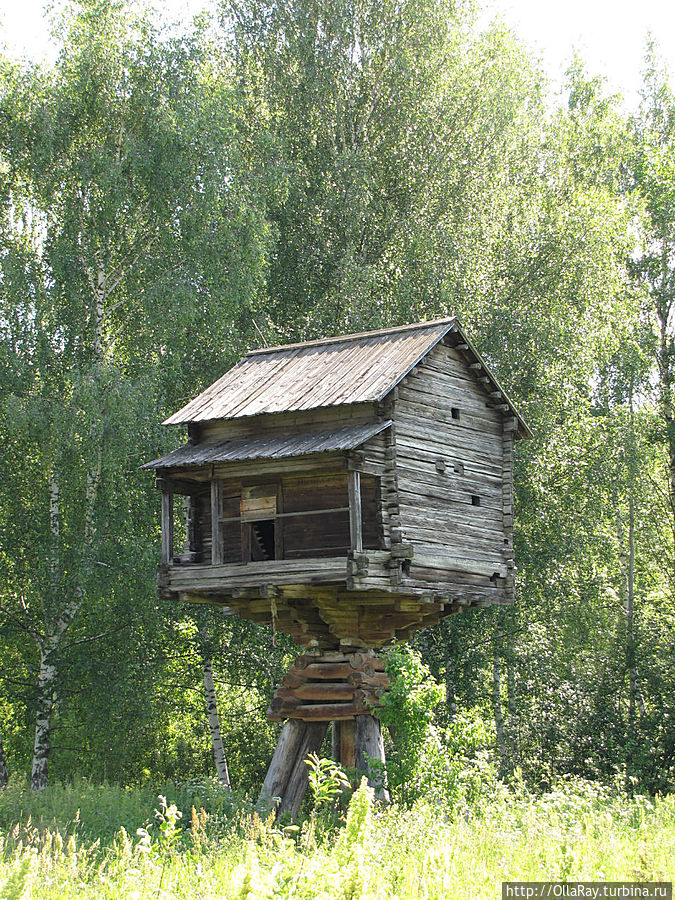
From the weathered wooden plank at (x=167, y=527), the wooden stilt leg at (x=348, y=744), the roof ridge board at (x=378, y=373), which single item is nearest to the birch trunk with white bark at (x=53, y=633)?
the weathered wooden plank at (x=167, y=527)

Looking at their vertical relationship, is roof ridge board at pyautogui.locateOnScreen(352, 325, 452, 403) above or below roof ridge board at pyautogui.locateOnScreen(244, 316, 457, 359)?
below

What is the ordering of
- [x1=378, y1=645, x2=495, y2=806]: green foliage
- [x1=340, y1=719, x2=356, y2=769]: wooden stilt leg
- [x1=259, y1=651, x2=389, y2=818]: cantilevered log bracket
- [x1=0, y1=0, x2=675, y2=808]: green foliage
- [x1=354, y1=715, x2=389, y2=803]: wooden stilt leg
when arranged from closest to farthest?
[x1=378, y1=645, x2=495, y2=806]: green foliage
[x1=354, y1=715, x2=389, y2=803]: wooden stilt leg
[x1=259, y1=651, x2=389, y2=818]: cantilevered log bracket
[x1=340, y1=719, x2=356, y2=769]: wooden stilt leg
[x1=0, y1=0, x2=675, y2=808]: green foliage

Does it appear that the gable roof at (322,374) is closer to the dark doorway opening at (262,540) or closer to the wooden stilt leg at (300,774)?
the dark doorway opening at (262,540)

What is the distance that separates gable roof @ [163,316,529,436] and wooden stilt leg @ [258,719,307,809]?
5.05m

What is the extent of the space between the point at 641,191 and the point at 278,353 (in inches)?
608

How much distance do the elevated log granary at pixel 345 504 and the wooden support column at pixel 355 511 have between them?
0.07 feet

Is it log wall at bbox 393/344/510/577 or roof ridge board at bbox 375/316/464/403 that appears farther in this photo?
log wall at bbox 393/344/510/577

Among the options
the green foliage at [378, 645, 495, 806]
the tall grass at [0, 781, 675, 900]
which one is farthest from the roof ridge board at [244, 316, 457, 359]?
the tall grass at [0, 781, 675, 900]

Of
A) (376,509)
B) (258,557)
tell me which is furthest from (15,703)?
(376,509)

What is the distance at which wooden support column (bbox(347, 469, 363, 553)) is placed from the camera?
13.3 m

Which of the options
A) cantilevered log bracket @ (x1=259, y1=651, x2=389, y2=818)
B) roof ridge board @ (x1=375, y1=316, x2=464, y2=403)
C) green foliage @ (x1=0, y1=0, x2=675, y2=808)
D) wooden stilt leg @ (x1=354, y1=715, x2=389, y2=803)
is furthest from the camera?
green foliage @ (x1=0, y1=0, x2=675, y2=808)

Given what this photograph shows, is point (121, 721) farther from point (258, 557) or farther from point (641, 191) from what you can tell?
point (641, 191)

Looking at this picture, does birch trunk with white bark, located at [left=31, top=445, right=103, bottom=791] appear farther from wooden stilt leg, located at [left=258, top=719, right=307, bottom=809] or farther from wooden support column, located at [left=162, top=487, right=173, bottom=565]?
wooden stilt leg, located at [left=258, top=719, right=307, bottom=809]

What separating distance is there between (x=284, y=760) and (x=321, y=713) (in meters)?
0.95
